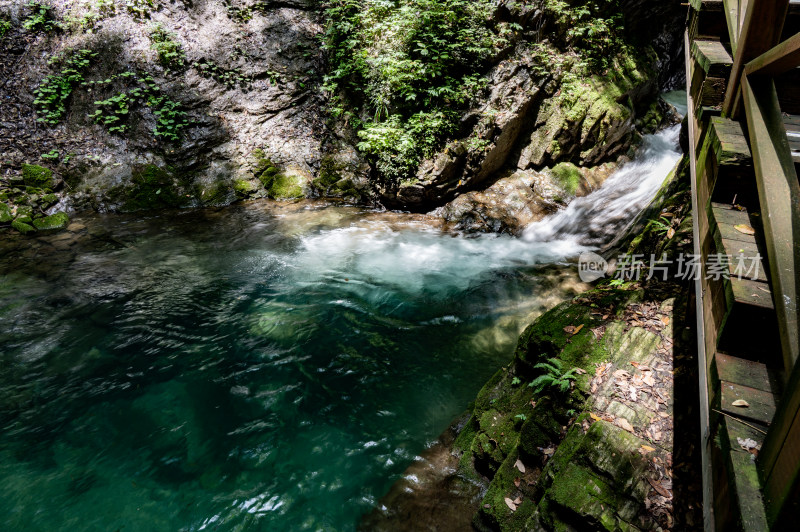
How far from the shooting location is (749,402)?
71.3 inches

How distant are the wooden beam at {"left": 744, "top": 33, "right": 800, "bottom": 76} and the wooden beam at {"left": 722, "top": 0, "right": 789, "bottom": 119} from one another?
0.57 ft

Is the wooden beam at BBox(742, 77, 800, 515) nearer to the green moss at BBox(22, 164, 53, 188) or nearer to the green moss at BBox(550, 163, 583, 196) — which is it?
the green moss at BBox(550, 163, 583, 196)

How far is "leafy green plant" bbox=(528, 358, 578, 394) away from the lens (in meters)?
3.34

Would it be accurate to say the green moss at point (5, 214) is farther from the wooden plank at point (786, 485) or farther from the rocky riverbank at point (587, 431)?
the wooden plank at point (786, 485)

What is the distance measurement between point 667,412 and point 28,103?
50.5 ft

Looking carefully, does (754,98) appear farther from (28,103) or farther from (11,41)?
(11,41)

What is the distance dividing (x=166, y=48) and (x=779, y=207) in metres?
14.4

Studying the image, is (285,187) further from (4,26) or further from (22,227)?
(4,26)

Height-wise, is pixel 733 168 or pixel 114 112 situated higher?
pixel 114 112

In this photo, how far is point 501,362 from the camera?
212 inches

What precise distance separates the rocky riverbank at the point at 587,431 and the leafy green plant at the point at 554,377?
12 millimetres

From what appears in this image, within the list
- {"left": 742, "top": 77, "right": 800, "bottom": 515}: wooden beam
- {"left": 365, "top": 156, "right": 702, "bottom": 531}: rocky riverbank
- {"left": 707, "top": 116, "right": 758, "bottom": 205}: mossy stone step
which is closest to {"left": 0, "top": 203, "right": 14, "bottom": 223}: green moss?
{"left": 365, "top": 156, "right": 702, "bottom": 531}: rocky riverbank

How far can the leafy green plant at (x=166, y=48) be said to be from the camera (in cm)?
1143

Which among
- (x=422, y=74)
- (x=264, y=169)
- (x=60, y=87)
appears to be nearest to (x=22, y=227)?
(x=60, y=87)
